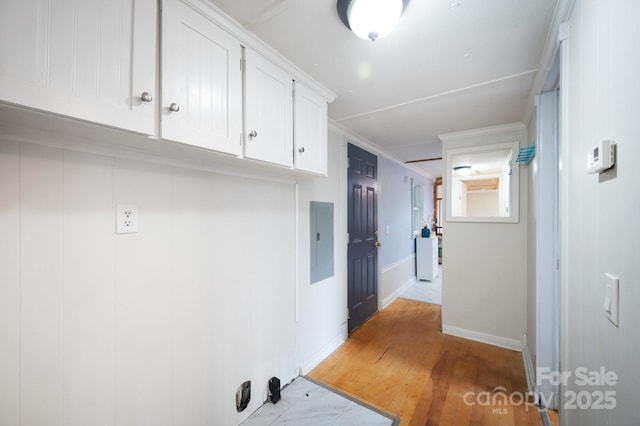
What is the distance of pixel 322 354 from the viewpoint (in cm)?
258

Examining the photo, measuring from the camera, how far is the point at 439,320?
3482 millimetres

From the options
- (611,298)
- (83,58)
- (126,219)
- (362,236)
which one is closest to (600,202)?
(611,298)

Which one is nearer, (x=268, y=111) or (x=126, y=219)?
(x=126, y=219)

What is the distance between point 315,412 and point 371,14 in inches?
96.7

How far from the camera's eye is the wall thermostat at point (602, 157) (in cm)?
70

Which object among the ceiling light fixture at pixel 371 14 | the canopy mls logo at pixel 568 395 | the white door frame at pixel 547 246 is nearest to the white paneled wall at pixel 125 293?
the ceiling light fixture at pixel 371 14

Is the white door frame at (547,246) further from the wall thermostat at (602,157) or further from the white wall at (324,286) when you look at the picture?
the white wall at (324,286)

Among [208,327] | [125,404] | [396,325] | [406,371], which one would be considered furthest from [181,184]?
[396,325]

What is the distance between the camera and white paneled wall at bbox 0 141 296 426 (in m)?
0.96

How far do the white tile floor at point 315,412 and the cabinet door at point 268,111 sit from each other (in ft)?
5.76

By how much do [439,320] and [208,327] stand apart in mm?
3092

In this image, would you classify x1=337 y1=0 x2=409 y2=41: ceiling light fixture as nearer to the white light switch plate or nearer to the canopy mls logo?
the white light switch plate

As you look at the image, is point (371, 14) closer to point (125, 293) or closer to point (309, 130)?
point (309, 130)

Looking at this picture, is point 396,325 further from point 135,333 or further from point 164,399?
point 135,333
